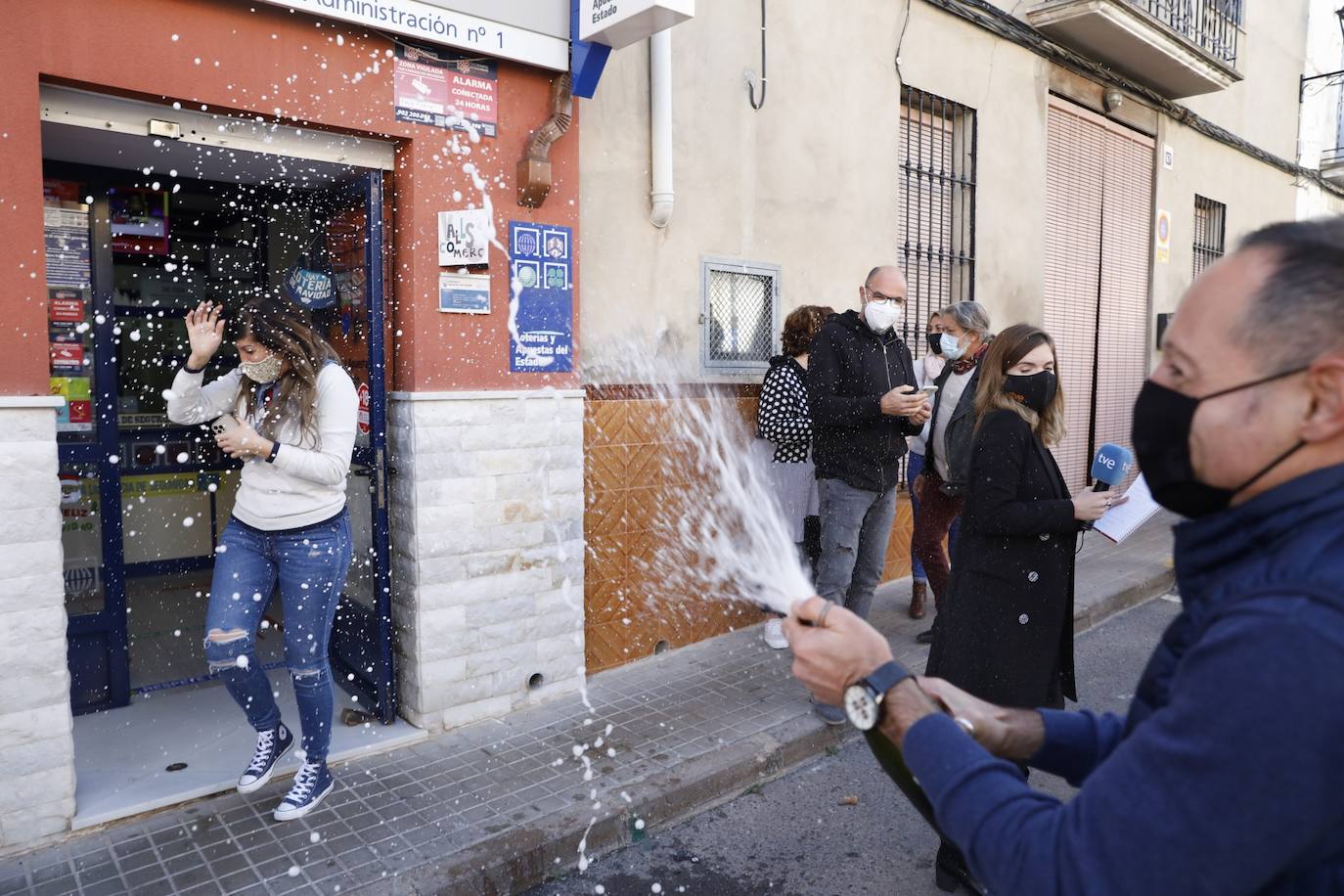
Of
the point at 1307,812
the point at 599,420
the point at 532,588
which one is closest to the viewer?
the point at 1307,812

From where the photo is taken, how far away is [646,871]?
3711 mm

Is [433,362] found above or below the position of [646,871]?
above

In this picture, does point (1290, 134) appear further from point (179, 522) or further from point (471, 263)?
point (179, 522)

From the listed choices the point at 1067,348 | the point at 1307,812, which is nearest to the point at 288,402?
the point at 1307,812

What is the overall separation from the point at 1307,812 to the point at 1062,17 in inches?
373

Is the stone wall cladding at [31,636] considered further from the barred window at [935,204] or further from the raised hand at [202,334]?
the barred window at [935,204]

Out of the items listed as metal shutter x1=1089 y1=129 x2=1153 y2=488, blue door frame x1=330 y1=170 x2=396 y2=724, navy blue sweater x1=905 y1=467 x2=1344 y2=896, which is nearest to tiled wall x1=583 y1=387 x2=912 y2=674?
blue door frame x1=330 y1=170 x2=396 y2=724

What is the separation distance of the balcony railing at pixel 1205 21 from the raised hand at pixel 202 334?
30.1 feet

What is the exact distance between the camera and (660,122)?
5.63 metres

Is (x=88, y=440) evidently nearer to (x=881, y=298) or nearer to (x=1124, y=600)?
(x=881, y=298)

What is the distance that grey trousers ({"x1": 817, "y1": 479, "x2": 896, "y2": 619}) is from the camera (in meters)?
5.09

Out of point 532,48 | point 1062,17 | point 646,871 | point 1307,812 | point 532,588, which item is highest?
point 1062,17

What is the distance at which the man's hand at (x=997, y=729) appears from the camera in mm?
1678

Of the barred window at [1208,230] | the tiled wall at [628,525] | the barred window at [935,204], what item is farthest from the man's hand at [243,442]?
the barred window at [1208,230]
